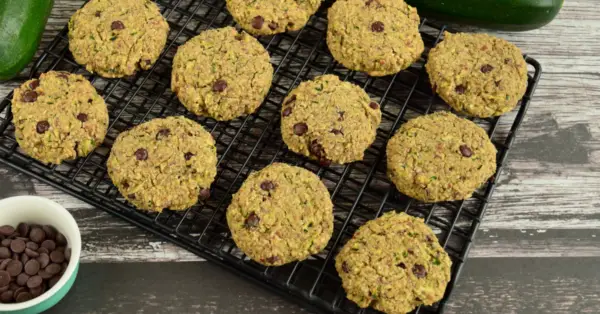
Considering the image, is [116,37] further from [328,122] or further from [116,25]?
[328,122]

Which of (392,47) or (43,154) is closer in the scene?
(43,154)

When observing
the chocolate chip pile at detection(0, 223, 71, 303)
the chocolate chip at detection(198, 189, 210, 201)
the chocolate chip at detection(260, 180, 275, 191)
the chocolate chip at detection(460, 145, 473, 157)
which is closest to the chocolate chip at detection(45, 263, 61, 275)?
the chocolate chip pile at detection(0, 223, 71, 303)

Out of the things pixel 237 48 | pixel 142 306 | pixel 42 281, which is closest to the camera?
pixel 42 281

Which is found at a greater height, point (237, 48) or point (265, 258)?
point (237, 48)

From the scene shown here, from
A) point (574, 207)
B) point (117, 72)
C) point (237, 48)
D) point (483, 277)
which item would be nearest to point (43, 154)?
point (117, 72)

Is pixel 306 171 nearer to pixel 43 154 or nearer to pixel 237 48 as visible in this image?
pixel 237 48

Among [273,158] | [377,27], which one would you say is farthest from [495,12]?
[273,158]

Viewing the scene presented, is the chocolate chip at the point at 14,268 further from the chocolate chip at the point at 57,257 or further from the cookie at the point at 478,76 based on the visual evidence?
the cookie at the point at 478,76

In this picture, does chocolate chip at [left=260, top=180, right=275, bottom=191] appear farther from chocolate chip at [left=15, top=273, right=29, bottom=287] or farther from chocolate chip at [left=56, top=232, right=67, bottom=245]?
chocolate chip at [left=15, top=273, right=29, bottom=287]
